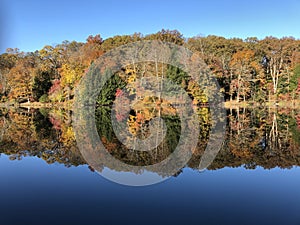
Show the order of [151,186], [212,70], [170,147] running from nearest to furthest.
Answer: [151,186], [170,147], [212,70]

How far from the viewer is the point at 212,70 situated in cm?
3325

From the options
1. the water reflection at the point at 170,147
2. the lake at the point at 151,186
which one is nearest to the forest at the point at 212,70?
the water reflection at the point at 170,147

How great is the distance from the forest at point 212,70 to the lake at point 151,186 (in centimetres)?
2149

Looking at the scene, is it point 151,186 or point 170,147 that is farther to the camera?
point 170,147

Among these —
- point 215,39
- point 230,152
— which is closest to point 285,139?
point 230,152

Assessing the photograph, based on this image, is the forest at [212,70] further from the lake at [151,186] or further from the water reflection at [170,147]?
the lake at [151,186]

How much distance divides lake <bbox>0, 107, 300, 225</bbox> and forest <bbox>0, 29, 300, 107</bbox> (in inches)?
846

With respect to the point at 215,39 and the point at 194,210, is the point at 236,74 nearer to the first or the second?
the point at 215,39

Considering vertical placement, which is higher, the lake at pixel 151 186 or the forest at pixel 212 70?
the forest at pixel 212 70

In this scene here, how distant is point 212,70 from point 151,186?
91.3 ft

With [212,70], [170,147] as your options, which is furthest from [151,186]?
[212,70]

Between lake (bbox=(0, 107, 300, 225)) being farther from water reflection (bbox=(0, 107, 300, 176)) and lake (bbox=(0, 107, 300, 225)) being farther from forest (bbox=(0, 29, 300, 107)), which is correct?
forest (bbox=(0, 29, 300, 107))

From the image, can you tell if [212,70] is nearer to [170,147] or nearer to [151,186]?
[170,147]

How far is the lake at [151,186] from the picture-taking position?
525 cm
